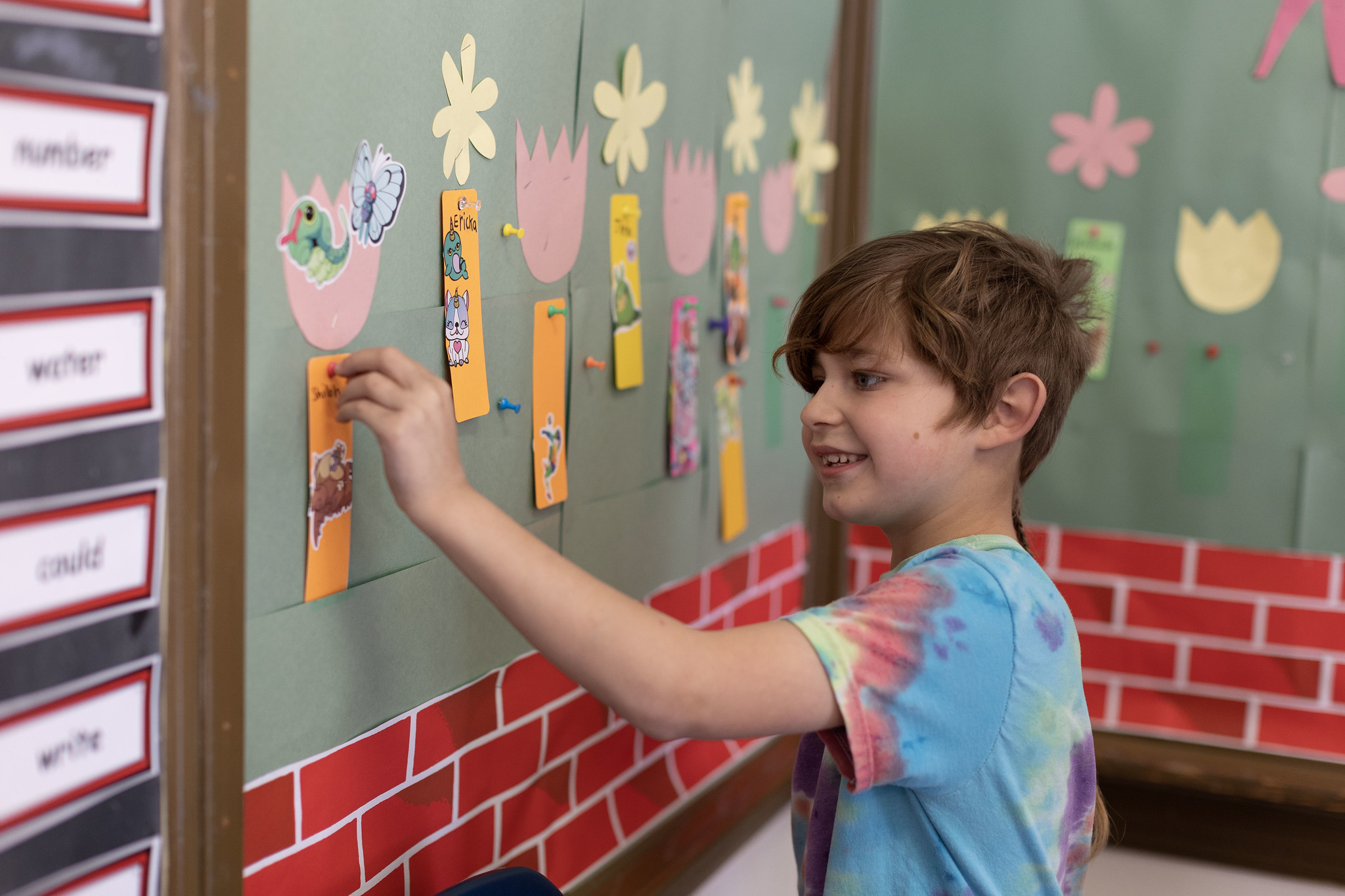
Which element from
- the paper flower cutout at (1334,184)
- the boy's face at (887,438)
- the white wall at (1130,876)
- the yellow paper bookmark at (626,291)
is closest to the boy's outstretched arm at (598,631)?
the boy's face at (887,438)

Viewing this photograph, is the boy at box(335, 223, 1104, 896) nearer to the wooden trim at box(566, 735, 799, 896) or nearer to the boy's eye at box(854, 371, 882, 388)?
the boy's eye at box(854, 371, 882, 388)

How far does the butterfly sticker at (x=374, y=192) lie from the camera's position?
819mm

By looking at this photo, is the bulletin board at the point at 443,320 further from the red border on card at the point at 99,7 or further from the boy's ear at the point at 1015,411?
the boy's ear at the point at 1015,411

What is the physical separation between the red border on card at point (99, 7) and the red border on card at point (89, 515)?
0.87 feet

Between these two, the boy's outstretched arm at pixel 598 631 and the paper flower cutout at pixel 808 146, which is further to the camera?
the paper flower cutout at pixel 808 146

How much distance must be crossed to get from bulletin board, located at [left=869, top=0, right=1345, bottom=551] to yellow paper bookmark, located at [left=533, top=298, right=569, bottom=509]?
0.86 metres

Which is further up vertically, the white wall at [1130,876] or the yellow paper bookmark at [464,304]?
the yellow paper bookmark at [464,304]

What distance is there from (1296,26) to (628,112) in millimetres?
1029

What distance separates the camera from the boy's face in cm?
92

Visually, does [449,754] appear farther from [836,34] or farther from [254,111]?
[836,34]

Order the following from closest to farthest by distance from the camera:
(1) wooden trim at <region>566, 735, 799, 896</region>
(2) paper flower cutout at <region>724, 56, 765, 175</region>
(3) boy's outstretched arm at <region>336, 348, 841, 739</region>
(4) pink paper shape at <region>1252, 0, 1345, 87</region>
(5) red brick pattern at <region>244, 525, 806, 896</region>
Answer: (3) boy's outstretched arm at <region>336, 348, 841, 739</region> → (5) red brick pattern at <region>244, 525, 806, 896</region> → (1) wooden trim at <region>566, 735, 799, 896</region> → (2) paper flower cutout at <region>724, 56, 765, 175</region> → (4) pink paper shape at <region>1252, 0, 1345, 87</region>

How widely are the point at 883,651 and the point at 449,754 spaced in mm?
429

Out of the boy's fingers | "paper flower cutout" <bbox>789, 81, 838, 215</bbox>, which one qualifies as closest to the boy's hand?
the boy's fingers

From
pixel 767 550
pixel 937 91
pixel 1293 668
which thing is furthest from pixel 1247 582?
pixel 937 91
